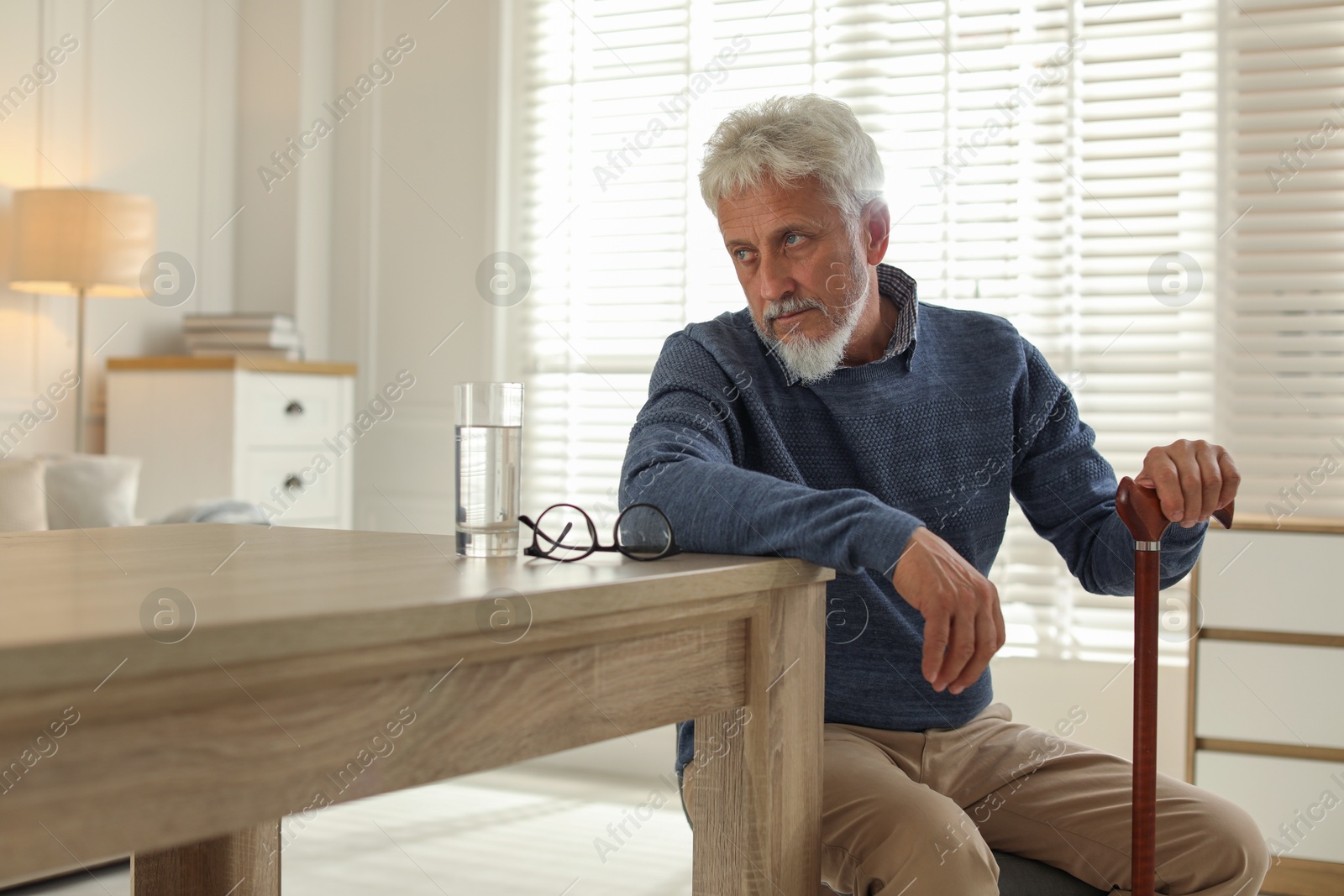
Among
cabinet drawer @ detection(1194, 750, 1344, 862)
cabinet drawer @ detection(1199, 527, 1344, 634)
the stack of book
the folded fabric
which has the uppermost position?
the stack of book

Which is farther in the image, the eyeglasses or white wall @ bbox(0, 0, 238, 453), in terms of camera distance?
white wall @ bbox(0, 0, 238, 453)

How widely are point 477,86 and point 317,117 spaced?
0.71 metres

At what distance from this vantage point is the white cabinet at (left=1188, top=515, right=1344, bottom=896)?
2.65 m

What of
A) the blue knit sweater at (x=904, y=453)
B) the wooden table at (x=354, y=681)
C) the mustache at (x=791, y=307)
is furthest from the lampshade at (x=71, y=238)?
the mustache at (x=791, y=307)

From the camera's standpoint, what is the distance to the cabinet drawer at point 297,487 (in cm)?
383

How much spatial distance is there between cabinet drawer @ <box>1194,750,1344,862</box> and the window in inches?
22.8

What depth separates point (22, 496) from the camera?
298cm

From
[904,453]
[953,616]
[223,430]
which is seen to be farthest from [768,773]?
[223,430]

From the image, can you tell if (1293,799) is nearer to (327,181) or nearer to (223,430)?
(223,430)

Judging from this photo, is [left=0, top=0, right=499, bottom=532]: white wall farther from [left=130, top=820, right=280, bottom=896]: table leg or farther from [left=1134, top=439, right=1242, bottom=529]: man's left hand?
[left=1134, top=439, right=1242, bottom=529]: man's left hand

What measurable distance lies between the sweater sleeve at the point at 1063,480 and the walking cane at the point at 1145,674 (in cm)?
31

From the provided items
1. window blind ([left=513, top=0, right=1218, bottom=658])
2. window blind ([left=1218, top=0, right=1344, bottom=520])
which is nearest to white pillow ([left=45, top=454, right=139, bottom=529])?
window blind ([left=513, top=0, right=1218, bottom=658])

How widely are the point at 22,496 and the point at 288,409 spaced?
1066mm

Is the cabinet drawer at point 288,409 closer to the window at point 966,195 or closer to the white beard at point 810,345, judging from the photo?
the window at point 966,195
